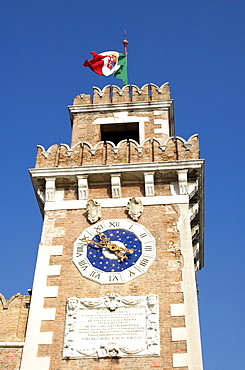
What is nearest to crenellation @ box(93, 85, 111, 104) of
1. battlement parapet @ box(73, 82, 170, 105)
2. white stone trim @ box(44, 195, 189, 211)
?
battlement parapet @ box(73, 82, 170, 105)

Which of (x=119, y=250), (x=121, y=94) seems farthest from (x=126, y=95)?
→ (x=119, y=250)

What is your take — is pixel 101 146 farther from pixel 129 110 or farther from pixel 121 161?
pixel 129 110

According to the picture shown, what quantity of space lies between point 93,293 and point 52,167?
16.7 ft

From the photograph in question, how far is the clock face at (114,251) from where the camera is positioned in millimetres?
17844

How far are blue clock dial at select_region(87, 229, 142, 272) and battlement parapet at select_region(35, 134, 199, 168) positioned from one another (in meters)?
2.87

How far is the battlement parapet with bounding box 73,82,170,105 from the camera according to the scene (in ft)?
78.6

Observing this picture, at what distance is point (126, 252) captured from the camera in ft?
60.4

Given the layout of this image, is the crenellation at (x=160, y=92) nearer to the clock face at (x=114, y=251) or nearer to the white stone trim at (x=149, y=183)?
the white stone trim at (x=149, y=183)

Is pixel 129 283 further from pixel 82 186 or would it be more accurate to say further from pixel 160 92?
pixel 160 92

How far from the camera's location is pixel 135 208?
19312 mm

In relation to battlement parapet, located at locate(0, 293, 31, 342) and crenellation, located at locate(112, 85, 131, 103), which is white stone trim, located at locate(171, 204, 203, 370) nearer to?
battlement parapet, located at locate(0, 293, 31, 342)

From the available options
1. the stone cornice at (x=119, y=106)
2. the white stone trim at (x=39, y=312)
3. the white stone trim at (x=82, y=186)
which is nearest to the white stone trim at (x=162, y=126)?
the stone cornice at (x=119, y=106)

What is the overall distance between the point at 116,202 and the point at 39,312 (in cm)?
443

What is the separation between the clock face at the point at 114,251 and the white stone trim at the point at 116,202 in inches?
28.5
